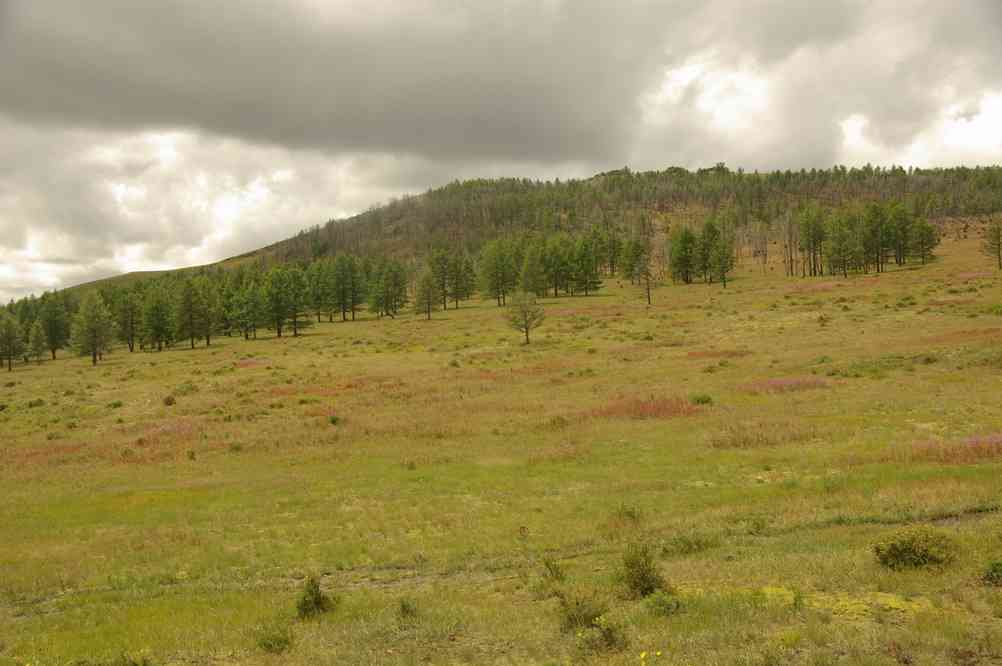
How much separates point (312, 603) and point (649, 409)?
24.9m

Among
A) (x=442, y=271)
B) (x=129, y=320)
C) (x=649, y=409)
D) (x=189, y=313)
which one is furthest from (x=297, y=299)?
(x=649, y=409)

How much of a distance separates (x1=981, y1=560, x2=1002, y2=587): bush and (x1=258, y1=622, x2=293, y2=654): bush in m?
12.7

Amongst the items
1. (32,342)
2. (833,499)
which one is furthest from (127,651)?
(32,342)

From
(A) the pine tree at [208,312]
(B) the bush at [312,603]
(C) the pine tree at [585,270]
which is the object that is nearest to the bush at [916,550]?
(B) the bush at [312,603]

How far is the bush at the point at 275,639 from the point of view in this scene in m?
11.0

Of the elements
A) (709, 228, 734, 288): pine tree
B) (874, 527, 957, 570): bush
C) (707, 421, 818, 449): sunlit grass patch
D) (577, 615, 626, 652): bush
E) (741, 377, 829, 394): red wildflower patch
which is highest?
(709, 228, 734, 288): pine tree

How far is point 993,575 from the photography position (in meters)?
10.3

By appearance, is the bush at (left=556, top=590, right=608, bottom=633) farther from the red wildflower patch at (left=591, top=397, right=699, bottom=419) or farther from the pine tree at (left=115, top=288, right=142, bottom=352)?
the pine tree at (left=115, top=288, right=142, bottom=352)

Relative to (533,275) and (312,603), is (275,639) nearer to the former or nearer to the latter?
(312,603)

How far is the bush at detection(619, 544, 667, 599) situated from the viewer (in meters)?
11.8

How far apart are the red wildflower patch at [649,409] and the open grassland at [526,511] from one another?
205mm

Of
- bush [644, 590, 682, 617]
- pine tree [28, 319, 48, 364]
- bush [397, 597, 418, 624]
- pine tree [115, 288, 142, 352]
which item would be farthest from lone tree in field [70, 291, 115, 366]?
bush [644, 590, 682, 617]

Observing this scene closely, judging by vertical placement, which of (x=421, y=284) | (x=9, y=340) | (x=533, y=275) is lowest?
(x=9, y=340)

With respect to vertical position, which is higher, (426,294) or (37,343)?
(426,294)
